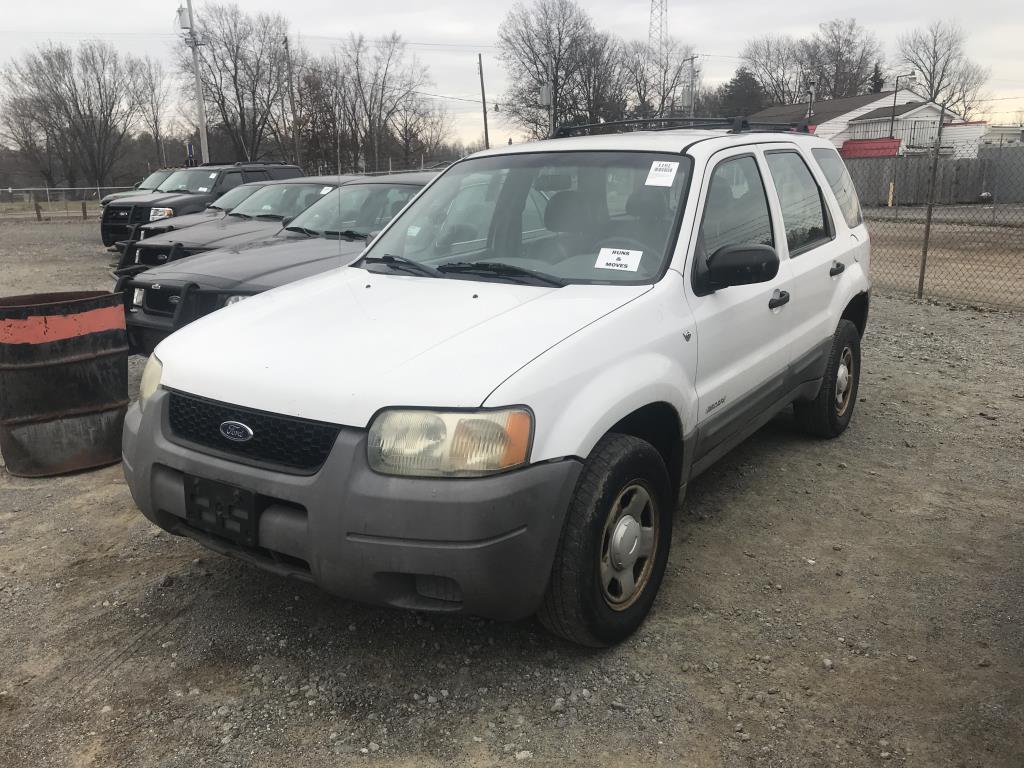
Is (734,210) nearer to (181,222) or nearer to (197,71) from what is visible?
(181,222)

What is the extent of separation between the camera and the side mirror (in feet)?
10.9

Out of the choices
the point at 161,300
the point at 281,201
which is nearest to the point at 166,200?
the point at 281,201

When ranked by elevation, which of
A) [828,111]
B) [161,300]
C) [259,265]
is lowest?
[161,300]

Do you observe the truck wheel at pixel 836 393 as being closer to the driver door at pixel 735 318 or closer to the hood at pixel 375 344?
the driver door at pixel 735 318

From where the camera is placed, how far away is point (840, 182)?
17.6 feet

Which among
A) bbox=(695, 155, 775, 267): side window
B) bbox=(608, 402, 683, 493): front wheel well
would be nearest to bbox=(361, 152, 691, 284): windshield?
bbox=(695, 155, 775, 267): side window

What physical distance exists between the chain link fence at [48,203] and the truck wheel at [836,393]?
98.4 feet

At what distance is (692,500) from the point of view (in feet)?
14.9

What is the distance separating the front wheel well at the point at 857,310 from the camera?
215 inches

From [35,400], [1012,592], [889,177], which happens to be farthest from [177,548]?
[889,177]

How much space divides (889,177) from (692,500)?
100 ft

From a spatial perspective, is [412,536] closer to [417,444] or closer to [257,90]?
[417,444]

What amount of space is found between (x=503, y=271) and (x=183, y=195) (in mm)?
12854

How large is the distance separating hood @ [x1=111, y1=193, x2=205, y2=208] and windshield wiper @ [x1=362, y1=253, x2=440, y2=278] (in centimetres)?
1130
